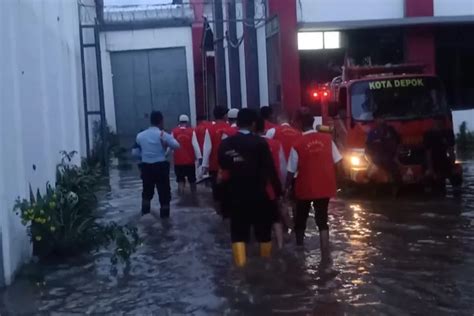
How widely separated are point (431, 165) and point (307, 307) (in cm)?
888

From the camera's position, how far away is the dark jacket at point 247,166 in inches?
421

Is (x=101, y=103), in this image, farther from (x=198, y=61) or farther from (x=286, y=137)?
(x=198, y=61)

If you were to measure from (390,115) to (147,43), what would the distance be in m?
26.9

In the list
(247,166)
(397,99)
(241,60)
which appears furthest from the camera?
(241,60)

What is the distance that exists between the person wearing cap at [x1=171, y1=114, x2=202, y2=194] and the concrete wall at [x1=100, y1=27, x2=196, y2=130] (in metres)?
22.9

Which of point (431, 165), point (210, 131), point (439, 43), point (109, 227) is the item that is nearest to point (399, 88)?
point (431, 165)

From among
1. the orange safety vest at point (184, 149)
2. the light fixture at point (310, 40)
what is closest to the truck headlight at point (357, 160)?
the orange safety vest at point (184, 149)

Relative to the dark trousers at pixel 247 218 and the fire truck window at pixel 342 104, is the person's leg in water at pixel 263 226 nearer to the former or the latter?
the dark trousers at pixel 247 218

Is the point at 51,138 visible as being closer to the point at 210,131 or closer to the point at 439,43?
the point at 210,131

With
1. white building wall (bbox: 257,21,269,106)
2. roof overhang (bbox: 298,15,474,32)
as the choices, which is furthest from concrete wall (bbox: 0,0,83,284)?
white building wall (bbox: 257,21,269,106)

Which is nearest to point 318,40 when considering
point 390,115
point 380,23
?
point 380,23

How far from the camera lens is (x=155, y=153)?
51.8ft

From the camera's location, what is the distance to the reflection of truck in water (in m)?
17.7

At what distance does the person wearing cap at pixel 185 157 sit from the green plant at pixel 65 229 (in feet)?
19.2
